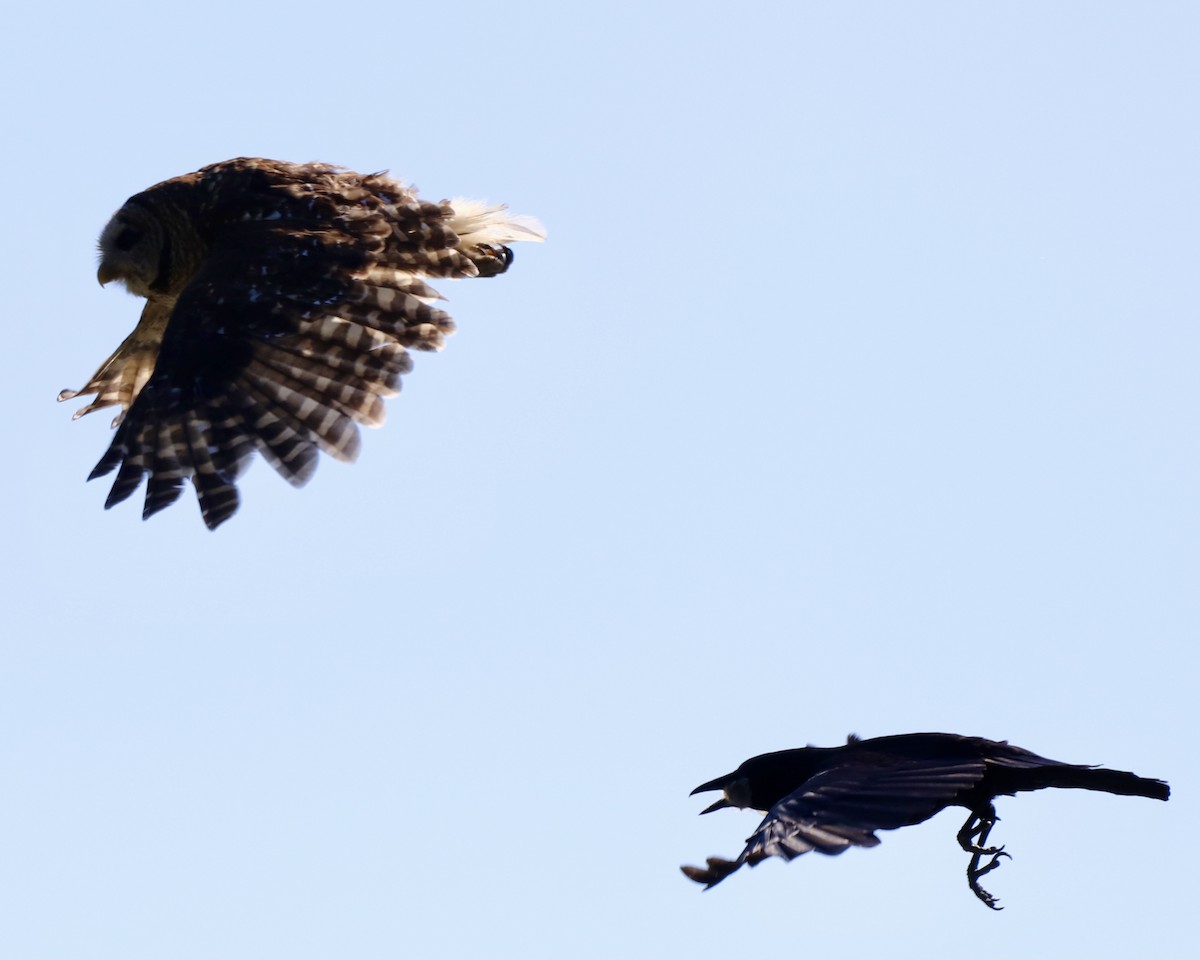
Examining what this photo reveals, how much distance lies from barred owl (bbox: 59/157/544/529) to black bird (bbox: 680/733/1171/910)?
316 cm

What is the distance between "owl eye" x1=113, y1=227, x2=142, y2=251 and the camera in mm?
12352

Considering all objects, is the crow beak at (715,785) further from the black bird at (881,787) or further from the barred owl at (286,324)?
the barred owl at (286,324)

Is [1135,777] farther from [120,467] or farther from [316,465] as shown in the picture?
[120,467]

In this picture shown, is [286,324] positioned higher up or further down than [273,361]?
higher up

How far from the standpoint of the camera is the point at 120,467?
1063 centimetres

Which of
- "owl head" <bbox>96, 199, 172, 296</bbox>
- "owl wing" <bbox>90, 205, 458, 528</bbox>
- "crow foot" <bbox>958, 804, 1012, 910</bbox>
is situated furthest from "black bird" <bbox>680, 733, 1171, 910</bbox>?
"owl head" <bbox>96, 199, 172, 296</bbox>

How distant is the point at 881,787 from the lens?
7.92m

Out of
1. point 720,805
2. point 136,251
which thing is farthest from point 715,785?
point 136,251

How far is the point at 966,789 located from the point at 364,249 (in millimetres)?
5072

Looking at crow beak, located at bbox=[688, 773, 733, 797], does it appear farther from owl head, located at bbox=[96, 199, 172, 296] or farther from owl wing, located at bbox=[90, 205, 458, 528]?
owl head, located at bbox=[96, 199, 172, 296]

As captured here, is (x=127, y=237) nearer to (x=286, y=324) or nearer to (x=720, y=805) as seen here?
(x=286, y=324)

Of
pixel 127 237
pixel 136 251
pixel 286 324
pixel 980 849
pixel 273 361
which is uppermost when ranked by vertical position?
pixel 127 237

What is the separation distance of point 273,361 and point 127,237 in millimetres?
2013

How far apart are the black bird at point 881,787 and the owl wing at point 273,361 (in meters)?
3.15
